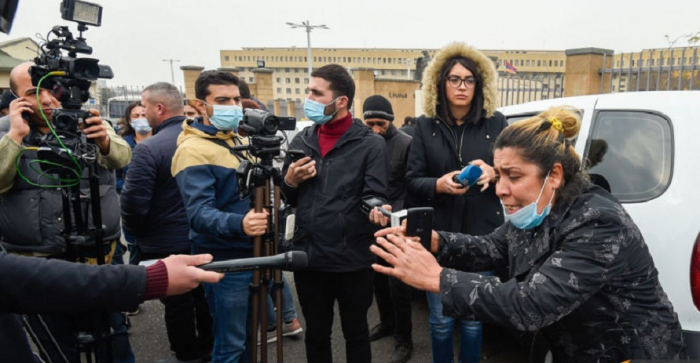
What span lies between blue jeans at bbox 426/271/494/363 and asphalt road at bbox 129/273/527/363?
64 centimetres

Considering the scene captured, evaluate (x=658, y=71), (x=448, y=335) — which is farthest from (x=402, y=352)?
(x=658, y=71)

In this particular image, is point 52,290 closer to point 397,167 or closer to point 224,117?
point 224,117

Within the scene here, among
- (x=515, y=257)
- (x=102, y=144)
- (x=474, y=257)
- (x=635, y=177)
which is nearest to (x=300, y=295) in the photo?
(x=474, y=257)

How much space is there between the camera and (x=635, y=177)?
7.77 feet

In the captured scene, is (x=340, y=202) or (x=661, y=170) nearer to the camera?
(x=661, y=170)

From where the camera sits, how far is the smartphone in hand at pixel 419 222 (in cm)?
176

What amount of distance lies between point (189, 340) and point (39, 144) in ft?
5.55

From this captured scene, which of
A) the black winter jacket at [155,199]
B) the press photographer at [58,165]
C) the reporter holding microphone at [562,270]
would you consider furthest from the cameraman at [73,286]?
the black winter jacket at [155,199]

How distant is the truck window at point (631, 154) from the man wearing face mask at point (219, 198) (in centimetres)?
204

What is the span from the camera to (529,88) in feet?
38.0

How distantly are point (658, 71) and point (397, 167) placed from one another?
799cm

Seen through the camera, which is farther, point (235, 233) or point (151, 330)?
point (151, 330)

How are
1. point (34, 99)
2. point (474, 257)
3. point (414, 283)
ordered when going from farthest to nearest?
point (34, 99), point (474, 257), point (414, 283)

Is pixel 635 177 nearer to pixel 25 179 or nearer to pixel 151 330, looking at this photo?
pixel 25 179
